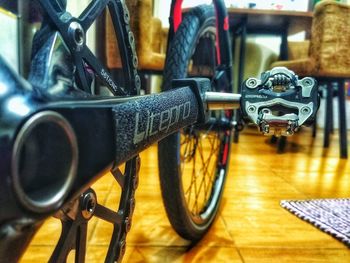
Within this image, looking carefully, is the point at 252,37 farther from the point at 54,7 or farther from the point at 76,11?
the point at 54,7

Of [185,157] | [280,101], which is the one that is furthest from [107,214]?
[185,157]

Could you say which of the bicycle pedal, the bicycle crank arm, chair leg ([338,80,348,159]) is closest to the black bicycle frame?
the bicycle crank arm

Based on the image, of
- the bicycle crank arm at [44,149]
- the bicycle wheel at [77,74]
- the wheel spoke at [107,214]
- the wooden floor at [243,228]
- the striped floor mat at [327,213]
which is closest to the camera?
the bicycle crank arm at [44,149]

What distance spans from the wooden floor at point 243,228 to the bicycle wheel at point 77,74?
25cm

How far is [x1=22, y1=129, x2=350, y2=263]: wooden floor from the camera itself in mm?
720

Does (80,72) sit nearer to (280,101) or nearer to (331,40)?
(280,101)

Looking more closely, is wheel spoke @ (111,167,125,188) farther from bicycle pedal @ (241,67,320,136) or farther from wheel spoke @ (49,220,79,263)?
bicycle pedal @ (241,67,320,136)

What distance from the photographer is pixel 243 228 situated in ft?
2.83

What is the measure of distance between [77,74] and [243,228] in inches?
24.5

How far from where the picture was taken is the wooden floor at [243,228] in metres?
0.72

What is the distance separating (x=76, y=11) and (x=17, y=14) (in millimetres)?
903

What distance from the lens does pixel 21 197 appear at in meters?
0.20

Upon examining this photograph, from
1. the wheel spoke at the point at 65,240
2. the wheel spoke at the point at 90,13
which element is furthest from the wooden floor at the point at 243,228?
the wheel spoke at the point at 90,13

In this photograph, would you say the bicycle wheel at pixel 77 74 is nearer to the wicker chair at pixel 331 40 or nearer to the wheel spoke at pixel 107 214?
the wheel spoke at pixel 107 214
